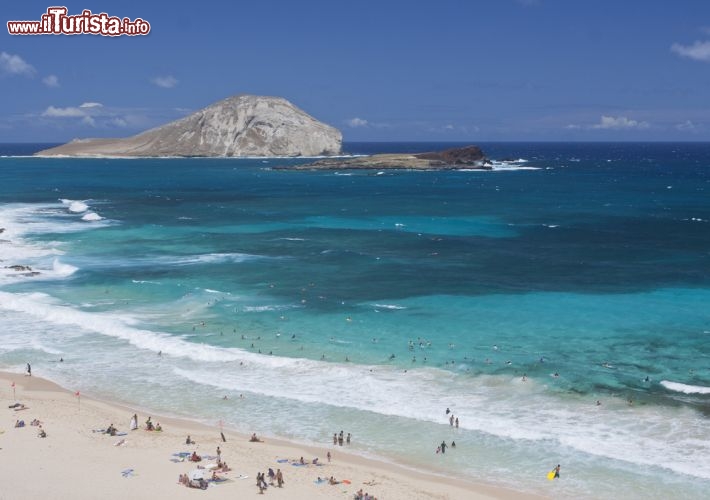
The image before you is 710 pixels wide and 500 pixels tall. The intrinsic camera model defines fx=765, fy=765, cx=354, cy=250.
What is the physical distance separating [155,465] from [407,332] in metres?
19.7

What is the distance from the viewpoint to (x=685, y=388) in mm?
36375

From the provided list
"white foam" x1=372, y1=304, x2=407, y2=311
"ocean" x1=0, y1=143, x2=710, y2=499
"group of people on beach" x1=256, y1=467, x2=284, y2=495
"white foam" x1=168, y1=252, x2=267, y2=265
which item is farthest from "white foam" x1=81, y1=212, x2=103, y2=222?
"group of people on beach" x1=256, y1=467, x2=284, y2=495

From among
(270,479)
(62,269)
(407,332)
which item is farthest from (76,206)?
(270,479)

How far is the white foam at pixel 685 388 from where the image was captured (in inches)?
1419

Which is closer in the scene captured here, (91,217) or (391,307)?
(391,307)

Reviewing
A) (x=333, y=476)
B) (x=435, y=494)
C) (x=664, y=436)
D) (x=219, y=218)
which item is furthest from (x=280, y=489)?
(x=219, y=218)

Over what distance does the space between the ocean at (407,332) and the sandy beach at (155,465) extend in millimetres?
1247

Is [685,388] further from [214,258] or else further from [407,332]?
[214,258]

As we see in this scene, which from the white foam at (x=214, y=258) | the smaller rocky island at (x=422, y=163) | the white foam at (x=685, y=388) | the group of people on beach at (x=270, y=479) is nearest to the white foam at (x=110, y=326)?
the group of people on beach at (x=270, y=479)

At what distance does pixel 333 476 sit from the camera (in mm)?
28109

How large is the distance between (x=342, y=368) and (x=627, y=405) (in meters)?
13.9

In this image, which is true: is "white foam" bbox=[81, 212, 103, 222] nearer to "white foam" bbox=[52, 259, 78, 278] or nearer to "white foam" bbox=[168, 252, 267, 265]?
"white foam" bbox=[52, 259, 78, 278]

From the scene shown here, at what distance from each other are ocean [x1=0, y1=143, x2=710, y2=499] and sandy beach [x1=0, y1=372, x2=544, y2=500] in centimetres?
125

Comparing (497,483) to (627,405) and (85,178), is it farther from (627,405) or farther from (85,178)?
(85,178)
